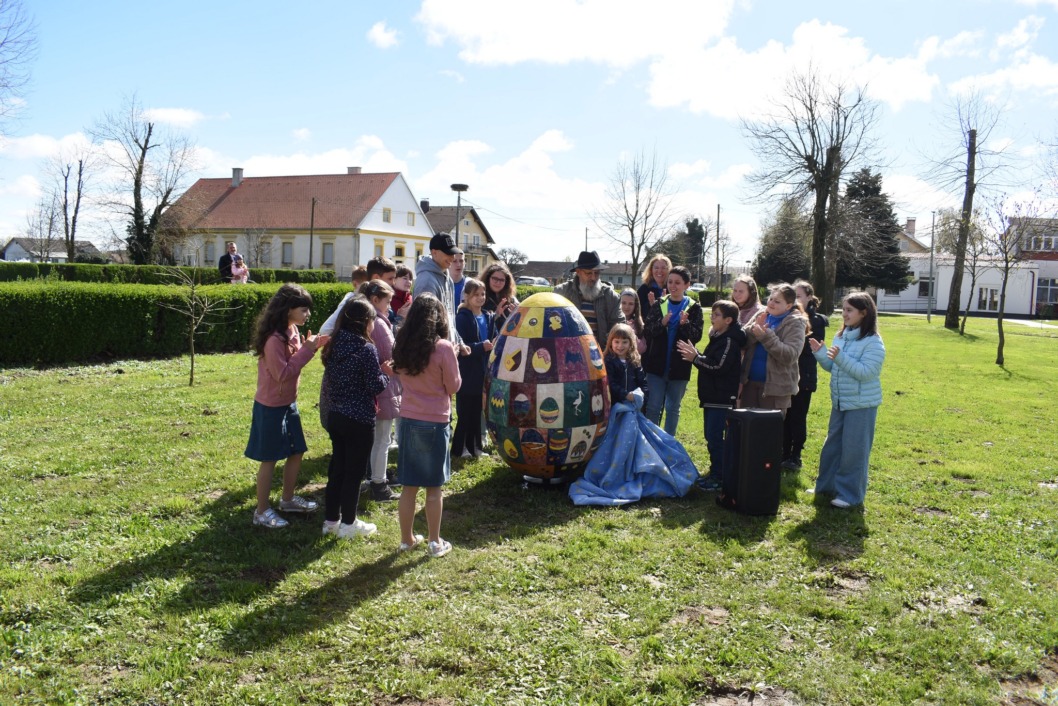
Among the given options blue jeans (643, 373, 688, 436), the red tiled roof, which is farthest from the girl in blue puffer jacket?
the red tiled roof

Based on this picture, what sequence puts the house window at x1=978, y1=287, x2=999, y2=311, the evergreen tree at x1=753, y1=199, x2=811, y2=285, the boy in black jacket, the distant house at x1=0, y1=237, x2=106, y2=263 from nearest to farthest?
the boy in black jacket, the evergreen tree at x1=753, y1=199, x2=811, y2=285, the house window at x1=978, y1=287, x2=999, y2=311, the distant house at x1=0, y1=237, x2=106, y2=263

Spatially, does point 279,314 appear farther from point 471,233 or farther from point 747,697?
point 471,233

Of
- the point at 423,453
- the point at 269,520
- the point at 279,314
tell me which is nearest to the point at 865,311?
the point at 423,453

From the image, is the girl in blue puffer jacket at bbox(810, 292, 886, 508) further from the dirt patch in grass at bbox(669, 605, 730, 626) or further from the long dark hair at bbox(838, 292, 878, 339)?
the dirt patch in grass at bbox(669, 605, 730, 626)

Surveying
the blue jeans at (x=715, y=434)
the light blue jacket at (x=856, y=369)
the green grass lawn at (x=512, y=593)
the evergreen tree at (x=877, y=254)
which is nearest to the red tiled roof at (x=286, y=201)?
the evergreen tree at (x=877, y=254)

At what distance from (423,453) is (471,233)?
6908cm

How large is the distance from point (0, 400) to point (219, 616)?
302 inches

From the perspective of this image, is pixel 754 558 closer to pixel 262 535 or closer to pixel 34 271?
pixel 262 535

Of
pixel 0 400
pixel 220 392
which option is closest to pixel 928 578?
pixel 220 392

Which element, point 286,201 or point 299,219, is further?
point 286,201

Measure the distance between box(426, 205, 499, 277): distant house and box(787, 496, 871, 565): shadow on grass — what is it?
64.1m

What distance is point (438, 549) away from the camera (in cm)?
525

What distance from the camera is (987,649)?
4129 mm

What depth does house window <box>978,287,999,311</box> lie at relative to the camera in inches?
2202
